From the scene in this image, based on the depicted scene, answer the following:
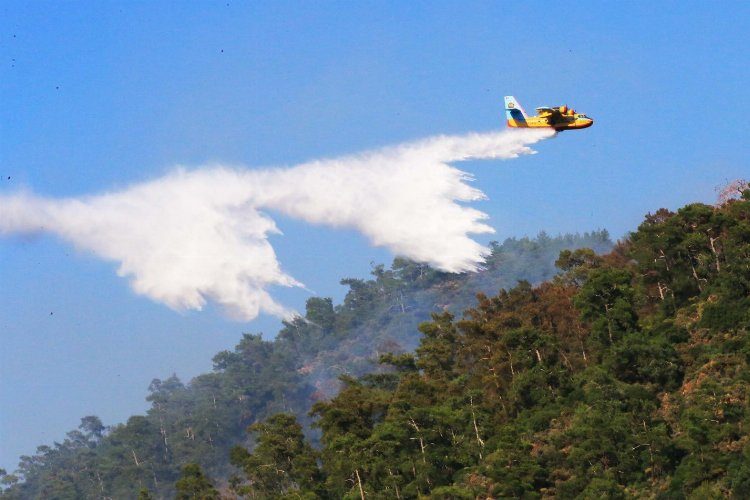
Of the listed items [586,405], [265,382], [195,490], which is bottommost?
[586,405]

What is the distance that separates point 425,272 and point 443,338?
7745cm

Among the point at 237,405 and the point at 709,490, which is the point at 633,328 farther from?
the point at 237,405

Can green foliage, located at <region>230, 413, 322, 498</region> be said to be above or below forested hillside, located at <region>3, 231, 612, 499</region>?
below

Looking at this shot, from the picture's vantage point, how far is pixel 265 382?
14575 cm

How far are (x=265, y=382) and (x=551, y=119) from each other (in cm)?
8304

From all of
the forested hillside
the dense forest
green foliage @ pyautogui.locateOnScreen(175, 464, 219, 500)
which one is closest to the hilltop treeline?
the dense forest

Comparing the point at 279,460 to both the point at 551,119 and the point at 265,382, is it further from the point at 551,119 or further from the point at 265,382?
the point at 265,382

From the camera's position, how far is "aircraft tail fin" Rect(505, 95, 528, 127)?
237 feet

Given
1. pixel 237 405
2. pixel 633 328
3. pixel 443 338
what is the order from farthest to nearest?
pixel 237 405 → pixel 443 338 → pixel 633 328

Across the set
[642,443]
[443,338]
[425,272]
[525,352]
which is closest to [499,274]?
[425,272]

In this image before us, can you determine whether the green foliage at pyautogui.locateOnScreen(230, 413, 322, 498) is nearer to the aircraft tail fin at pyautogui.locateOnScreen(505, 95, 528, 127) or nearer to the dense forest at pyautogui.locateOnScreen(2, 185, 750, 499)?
the dense forest at pyautogui.locateOnScreen(2, 185, 750, 499)

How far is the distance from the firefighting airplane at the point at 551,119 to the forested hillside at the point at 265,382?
50.4m

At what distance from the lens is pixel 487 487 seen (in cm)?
5869

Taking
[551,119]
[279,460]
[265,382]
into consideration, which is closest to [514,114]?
[551,119]
